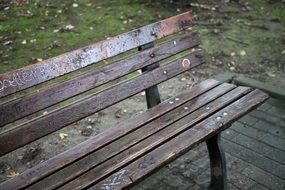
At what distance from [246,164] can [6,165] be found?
2.12 metres

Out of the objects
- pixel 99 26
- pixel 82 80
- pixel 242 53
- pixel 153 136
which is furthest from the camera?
pixel 99 26

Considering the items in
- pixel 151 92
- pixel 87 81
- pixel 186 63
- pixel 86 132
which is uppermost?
pixel 87 81

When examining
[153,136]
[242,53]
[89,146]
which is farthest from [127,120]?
[242,53]

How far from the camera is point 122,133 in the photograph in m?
2.62

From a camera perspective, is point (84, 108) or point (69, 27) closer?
point (84, 108)

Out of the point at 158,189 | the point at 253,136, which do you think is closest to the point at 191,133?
the point at 158,189

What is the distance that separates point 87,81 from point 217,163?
113 cm

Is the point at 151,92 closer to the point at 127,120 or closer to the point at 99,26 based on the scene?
the point at 127,120

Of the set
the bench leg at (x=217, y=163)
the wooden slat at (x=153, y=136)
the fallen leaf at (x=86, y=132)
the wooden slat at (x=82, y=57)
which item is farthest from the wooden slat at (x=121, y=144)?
the fallen leaf at (x=86, y=132)

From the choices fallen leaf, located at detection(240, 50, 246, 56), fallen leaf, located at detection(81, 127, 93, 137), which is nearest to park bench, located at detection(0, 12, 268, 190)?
fallen leaf, located at detection(81, 127, 93, 137)

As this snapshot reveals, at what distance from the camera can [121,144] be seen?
8.27 feet

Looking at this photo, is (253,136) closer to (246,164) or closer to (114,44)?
(246,164)

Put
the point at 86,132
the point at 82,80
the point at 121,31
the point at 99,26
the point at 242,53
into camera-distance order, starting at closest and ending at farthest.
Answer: the point at 82,80 < the point at 86,132 < the point at 242,53 < the point at 121,31 < the point at 99,26

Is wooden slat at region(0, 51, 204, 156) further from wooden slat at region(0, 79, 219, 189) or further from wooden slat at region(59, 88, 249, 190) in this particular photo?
wooden slat at region(59, 88, 249, 190)
